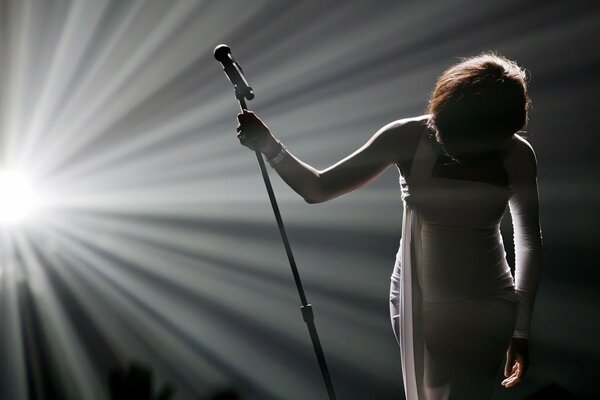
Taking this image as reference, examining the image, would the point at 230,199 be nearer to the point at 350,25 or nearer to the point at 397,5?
the point at 350,25

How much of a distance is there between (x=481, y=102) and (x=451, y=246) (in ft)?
0.90

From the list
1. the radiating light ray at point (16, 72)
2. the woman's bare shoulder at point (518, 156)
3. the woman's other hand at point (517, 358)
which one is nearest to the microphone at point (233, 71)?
the woman's bare shoulder at point (518, 156)

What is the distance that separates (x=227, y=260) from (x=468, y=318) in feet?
4.14

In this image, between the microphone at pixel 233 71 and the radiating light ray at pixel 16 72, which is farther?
the radiating light ray at pixel 16 72

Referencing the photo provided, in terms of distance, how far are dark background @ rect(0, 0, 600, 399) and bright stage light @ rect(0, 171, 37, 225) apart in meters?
0.04

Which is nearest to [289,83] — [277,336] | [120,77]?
[120,77]

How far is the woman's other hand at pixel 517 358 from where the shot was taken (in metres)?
1.09

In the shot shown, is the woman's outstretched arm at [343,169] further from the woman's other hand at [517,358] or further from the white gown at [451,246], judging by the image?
the woman's other hand at [517,358]

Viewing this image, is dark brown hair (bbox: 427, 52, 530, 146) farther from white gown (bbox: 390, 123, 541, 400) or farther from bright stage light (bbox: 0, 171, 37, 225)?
bright stage light (bbox: 0, 171, 37, 225)

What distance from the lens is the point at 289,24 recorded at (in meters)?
1.96

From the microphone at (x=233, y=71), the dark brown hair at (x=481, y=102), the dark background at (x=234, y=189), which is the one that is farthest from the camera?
the dark background at (x=234, y=189)

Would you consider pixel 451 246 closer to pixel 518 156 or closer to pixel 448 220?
pixel 448 220

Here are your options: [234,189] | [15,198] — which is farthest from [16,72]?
[234,189]

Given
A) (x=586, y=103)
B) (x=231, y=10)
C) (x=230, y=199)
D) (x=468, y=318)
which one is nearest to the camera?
(x=468, y=318)
